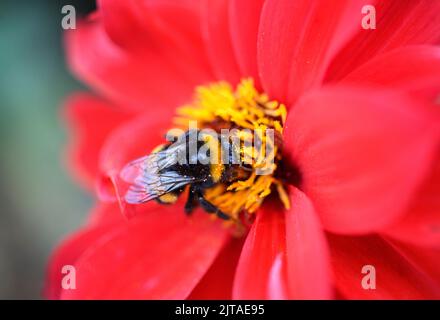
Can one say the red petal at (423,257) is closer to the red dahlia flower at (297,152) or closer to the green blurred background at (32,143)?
the red dahlia flower at (297,152)

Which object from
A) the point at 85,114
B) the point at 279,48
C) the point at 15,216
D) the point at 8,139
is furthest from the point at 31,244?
the point at 279,48

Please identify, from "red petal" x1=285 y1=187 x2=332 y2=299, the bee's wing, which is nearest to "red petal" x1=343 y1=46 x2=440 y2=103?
"red petal" x1=285 y1=187 x2=332 y2=299

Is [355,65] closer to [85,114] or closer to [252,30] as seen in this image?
[252,30]

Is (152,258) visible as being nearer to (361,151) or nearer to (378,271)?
(378,271)

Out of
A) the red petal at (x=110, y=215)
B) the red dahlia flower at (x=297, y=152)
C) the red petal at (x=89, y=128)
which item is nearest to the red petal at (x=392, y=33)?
the red dahlia flower at (x=297, y=152)

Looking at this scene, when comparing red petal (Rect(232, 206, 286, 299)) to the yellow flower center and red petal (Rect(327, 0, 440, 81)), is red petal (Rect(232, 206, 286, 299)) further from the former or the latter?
red petal (Rect(327, 0, 440, 81))
